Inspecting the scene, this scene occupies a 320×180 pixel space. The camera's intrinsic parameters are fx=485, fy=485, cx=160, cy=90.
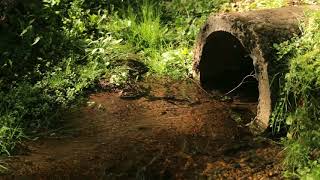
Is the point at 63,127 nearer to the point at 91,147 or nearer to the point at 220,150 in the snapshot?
the point at 91,147

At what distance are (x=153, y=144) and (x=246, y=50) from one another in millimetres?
1401

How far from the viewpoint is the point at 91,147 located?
496 centimetres

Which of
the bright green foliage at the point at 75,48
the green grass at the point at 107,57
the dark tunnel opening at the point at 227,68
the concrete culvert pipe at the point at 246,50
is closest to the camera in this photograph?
the green grass at the point at 107,57

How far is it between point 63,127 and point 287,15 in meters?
2.72

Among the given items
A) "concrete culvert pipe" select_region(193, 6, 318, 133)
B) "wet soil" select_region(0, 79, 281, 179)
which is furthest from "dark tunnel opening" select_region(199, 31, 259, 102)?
"wet soil" select_region(0, 79, 281, 179)

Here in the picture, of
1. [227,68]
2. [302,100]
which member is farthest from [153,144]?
[227,68]

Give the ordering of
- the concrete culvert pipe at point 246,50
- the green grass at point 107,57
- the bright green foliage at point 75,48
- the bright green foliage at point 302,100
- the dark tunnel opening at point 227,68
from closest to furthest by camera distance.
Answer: the bright green foliage at point 302,100 < the green grass at point 107,57 < the concrete culvert pipe at point 246,50 < the bright green foliage at point 75,48 < the dark tunnel opening at point 227,68

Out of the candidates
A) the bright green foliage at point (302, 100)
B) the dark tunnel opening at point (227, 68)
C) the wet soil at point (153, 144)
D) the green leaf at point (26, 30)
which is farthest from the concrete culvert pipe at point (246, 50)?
the green leaf at point (26, 30)

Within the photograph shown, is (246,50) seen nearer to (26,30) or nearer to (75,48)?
(75,48)

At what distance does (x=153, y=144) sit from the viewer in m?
4.96

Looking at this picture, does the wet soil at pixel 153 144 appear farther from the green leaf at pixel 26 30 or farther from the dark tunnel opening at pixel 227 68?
the green leaf at pixel 26 30

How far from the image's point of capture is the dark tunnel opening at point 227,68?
6.05 m

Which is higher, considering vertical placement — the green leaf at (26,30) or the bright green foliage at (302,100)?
the green leaf at (26,30)

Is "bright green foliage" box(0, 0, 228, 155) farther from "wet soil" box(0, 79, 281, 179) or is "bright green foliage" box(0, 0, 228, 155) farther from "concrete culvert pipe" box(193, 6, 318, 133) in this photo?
"concrete culvert pipe" box(193, 6, 318, 133)
